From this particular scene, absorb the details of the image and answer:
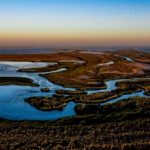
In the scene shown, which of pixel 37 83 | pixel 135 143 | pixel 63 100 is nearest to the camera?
pixel 135 143

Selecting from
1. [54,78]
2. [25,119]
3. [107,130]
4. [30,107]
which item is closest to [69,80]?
[54,78]

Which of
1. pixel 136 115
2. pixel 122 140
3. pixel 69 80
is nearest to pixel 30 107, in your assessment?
pixel 136 115

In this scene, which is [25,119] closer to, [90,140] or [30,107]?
[30,107]

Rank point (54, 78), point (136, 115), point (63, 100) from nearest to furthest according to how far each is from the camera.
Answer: point (136, 115), point (63, 100), point (54, 78)

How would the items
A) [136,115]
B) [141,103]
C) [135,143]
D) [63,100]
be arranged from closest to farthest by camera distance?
[135,143], [136,115], [141,103], [63,100]

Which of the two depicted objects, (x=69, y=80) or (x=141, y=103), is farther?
(x=69, y=80)

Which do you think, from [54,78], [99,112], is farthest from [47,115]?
[54,78]

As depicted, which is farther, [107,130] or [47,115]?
[47,115]

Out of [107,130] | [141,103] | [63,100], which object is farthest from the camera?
[63,100]

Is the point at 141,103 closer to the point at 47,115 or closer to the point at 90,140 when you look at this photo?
the point at 47,115
